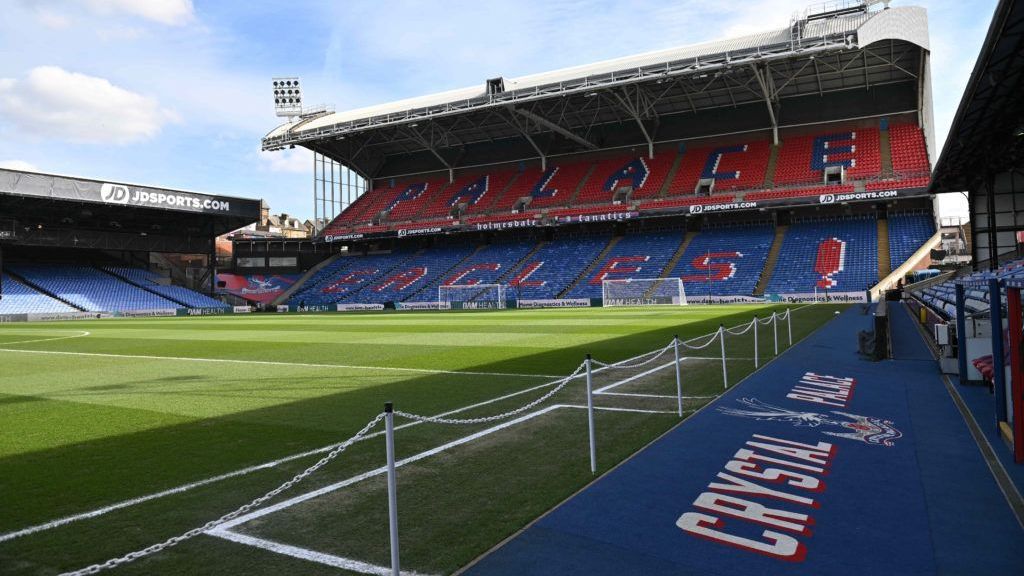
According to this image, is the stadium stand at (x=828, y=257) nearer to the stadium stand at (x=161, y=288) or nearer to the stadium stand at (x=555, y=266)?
the stadium stand at (x=555, y=266)

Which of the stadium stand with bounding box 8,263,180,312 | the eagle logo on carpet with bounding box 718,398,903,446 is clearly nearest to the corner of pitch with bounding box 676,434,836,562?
the eagle logo on carpet with bounding box 718,398,903,446

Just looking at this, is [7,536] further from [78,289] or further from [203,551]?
[78,289]

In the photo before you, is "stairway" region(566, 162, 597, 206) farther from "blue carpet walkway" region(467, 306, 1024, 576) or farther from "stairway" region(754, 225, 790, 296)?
"blue carpet walkway" region(467, 306, 1024, 576)

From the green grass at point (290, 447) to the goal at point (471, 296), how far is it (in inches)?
1331

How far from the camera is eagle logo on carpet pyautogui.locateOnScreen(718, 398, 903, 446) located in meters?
7.48

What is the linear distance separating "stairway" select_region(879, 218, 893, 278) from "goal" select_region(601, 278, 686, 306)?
1333 cm

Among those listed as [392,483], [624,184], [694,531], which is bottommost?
[694,531]

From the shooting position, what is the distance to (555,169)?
6500cm

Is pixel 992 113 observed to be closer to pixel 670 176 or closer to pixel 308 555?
pixel 308 555

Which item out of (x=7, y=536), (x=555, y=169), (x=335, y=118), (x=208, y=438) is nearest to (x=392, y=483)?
(x=7, y=536)

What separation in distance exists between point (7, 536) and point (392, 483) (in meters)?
3.45

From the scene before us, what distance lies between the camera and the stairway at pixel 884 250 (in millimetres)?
42125

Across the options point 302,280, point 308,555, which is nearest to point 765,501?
point 308,555

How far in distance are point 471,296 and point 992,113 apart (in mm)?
41312
